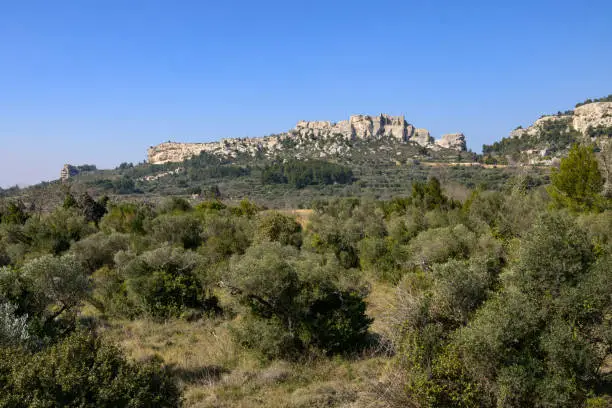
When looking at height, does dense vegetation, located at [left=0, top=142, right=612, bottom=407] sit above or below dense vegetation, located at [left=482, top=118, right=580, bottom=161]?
below

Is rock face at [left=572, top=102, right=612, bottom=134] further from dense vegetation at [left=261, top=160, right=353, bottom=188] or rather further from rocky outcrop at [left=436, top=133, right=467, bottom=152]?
rocky outcrop at [left=436, top=133, right=467, bottom=152]

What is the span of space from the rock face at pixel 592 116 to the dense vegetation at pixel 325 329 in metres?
69.8

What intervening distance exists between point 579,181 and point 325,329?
1840 centimetres

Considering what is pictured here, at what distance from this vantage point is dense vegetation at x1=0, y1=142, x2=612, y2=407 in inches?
233

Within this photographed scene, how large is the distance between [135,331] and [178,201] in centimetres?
2806

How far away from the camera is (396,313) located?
295 inches

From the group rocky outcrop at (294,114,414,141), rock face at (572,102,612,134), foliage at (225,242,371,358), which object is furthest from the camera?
rocky outcrop at (294,114,414,141)

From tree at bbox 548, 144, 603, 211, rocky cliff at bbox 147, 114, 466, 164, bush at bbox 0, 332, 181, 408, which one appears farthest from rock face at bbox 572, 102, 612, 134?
bush at bbox 0, 332, 181, 408

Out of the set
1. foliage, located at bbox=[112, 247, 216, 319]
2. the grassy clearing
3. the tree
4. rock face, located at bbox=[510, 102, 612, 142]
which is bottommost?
the grassy clearing

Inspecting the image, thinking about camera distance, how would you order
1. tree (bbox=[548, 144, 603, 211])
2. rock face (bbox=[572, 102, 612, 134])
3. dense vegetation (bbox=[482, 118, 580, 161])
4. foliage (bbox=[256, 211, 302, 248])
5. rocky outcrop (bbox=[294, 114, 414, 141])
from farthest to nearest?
rocky outcrop (bbox=[294, 114, 414, 141]) < rock face (bbox=[572, 102, 612, 134]) < dense vegetation (bbox=[482, 118, 580, 161]) < foliage (bbox=[256, 211, 302, 248]) < tree (bbox=[548, 144, 603, 211])

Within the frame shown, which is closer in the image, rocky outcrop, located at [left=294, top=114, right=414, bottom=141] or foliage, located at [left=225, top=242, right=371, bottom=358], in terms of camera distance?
foliage, located at [left=225, top=242, right=371, bottom=358]

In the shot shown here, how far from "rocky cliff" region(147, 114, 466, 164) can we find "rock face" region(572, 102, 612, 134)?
36.6 meters

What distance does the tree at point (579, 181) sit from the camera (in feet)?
68.5

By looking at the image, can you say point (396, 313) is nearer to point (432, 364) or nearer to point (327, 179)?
point (432, 364)
